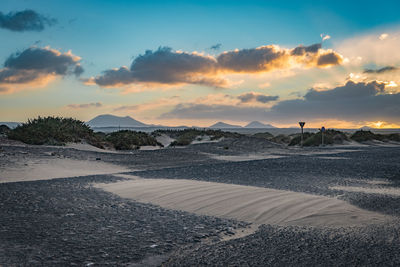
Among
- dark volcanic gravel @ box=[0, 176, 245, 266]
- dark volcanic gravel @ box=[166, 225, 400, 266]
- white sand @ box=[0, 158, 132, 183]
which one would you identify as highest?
white sand @ box=[0, 158, 132, 183]

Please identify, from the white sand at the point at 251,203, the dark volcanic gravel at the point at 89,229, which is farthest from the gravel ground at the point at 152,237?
the white sand at the point at 251,203

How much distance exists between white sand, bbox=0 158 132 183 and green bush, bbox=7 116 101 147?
5770mm

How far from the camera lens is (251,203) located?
5.59 m

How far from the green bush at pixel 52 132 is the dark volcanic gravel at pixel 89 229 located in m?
12.1

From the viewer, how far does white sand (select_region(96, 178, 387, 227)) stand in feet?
15.5

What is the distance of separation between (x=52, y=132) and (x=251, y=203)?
15.2 meters

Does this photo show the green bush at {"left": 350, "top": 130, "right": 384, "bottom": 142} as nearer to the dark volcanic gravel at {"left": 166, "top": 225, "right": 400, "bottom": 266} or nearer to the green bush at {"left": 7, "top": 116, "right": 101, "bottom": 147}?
the green bush at {"left": 7, "top": 116, "right": 101, "bottom": 147}

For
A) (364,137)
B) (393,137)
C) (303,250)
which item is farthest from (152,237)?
(393,137)

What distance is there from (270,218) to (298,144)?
31.3m

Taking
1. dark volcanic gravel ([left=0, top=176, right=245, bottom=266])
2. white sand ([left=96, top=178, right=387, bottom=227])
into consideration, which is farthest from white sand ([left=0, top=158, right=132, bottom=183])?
dark volcanic gravel ([left=0, top=176, right=245, bottom=266])

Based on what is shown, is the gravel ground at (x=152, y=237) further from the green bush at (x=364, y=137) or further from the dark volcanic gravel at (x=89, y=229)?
the green bush at (x=364, y=137)

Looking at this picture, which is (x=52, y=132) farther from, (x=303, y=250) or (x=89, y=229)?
(x=303, y=250)

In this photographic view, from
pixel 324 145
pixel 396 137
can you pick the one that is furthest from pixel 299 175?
pixel 396 137

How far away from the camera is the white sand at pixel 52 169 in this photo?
29.6 feet
